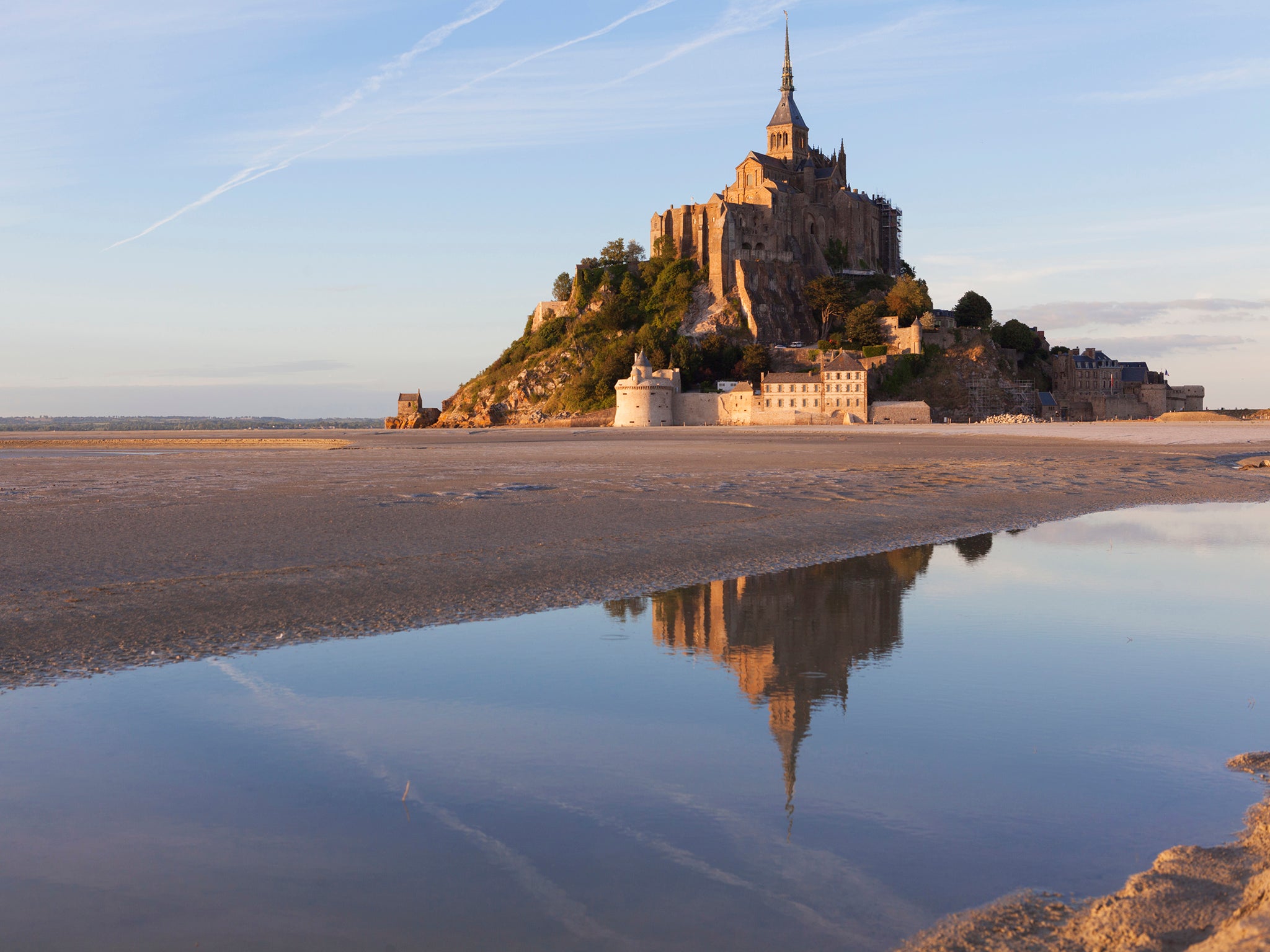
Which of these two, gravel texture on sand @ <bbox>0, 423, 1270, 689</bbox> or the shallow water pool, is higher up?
gravel texture on sand @ <bbox>0, 423, 1270, 689</bbox>

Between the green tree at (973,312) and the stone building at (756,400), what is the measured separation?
54.4 feet

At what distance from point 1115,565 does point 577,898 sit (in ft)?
32.7

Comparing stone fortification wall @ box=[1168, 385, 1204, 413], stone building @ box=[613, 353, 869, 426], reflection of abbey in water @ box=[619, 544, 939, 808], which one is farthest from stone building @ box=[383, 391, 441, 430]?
reflection of abbey in water @ box=[619, 544, 939, 808]

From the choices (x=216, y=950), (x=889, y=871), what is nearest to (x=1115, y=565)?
Answer: (x=889, y=871)

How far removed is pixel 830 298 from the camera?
85.6 metres

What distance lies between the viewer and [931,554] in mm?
12828

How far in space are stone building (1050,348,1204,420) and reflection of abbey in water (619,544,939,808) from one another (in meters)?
80.1

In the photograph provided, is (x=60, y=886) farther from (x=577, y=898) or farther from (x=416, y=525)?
(x=416, y=525)

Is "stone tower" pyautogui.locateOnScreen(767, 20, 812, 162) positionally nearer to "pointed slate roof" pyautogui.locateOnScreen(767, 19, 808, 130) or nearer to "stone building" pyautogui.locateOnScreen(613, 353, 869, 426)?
"pointed slate roof" pyautogui.locateOnScreen(767, 19, 808, 130)

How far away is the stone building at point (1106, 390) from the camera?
3386 inches

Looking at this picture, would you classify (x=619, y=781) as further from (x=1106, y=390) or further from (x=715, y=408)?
(x=1106, y=390)

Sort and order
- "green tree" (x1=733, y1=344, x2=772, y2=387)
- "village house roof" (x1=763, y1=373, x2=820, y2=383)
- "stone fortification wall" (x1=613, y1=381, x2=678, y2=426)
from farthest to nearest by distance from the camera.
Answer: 1. "green tree" (x1=733, y1=344, x2=772, y2=387)
2. "stone fortification wall" (x1=613, y1=381, x2=678, y2=426)
3. "village house roof" (x1=763, y1=373, x2=820, y2=383)

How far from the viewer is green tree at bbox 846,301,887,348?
82.1 meters

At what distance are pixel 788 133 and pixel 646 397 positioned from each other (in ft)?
109
